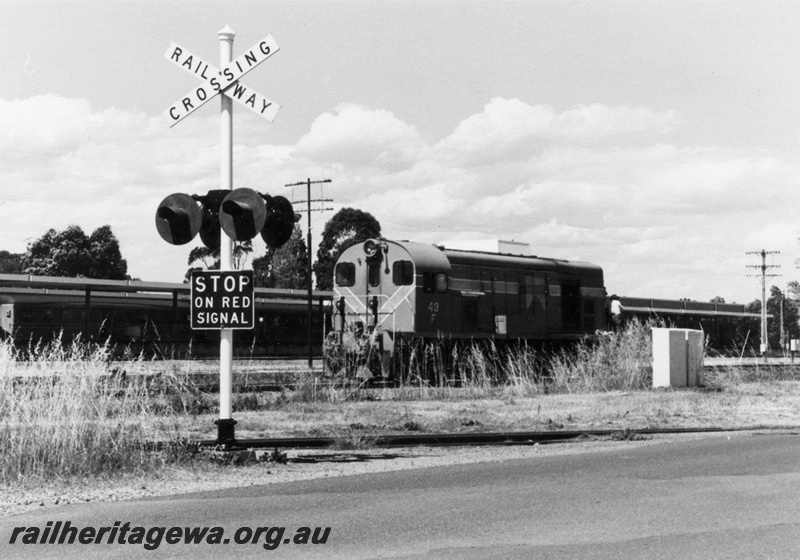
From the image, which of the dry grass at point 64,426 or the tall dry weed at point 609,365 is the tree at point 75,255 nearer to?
the tall dry weed at point 609,365

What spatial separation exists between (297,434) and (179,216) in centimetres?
484

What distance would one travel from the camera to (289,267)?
237 feet

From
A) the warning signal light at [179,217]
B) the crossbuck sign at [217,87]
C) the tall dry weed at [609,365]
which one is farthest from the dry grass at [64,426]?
the tall dry weed at [609,365]

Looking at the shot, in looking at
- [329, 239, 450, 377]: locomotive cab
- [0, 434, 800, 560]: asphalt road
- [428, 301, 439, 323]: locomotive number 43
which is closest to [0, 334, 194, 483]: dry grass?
[0, 434, 800, 560]: asphalt road

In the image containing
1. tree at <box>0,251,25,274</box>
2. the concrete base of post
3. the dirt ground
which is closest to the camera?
the dirt ground

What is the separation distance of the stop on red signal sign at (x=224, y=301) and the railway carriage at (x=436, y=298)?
12684mm

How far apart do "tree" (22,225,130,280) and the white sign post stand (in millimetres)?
60777

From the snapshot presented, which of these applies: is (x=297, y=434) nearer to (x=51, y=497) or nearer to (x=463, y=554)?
(x=51, y=497)

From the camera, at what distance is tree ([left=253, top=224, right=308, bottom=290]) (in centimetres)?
7044

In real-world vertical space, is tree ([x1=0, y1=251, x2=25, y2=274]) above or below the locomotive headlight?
above

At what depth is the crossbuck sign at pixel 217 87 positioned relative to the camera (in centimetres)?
998

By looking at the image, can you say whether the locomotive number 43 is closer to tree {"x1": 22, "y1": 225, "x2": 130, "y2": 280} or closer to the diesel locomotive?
the diesel locomotive

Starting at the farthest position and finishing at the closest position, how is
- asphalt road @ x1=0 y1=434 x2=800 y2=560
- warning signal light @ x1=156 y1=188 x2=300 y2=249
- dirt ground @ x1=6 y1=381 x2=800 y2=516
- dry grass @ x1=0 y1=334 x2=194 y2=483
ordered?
warning signal light @ x1=156 y1=188 x2=300 y2=249 < dry grass @ x1=0 y1=334 x2=194 y2=483 < dirt ground @ x1=6 y1=381 x2=800 y2=516 < asphalt road @ x1=0 y1=434 x2=800 y2=560

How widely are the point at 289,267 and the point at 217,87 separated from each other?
62.6 m
